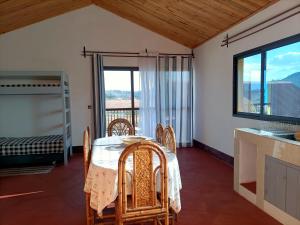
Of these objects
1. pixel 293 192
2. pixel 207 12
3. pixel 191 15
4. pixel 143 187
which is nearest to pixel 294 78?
pixel 293 192

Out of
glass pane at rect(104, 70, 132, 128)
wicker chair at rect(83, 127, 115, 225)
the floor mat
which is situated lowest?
the floor mat

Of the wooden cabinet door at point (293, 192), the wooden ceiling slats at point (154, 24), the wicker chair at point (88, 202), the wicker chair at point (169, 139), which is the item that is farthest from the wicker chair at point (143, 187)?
the wooden ceiling slats at point (154, 24)

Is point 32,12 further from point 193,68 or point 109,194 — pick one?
point 109,194

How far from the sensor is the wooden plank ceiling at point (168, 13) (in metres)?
3.41

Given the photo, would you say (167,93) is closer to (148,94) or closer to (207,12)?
(148,94)

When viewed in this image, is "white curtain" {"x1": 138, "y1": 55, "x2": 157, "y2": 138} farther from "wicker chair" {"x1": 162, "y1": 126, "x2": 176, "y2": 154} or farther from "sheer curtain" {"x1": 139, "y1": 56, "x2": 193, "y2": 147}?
"wicker chair" {"x1": 162, "y1": 126, "x2": 176, "y2": 154}

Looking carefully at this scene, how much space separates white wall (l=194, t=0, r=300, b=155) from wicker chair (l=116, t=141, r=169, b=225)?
2198 millimetres

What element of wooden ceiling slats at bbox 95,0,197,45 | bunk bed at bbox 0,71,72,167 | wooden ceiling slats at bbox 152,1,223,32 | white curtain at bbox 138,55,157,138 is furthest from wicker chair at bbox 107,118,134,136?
wooden ceiling slats at bbox 95,0,197,45

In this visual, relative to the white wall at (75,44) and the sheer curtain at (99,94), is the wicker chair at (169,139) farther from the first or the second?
the white wall at (75,44)

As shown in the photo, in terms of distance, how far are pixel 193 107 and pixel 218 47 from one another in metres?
1.67

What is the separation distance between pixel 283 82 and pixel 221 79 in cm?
143

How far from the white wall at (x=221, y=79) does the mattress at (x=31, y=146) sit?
2.95m

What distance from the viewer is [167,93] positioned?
5434mm

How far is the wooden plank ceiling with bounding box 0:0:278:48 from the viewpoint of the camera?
11.2 feet
